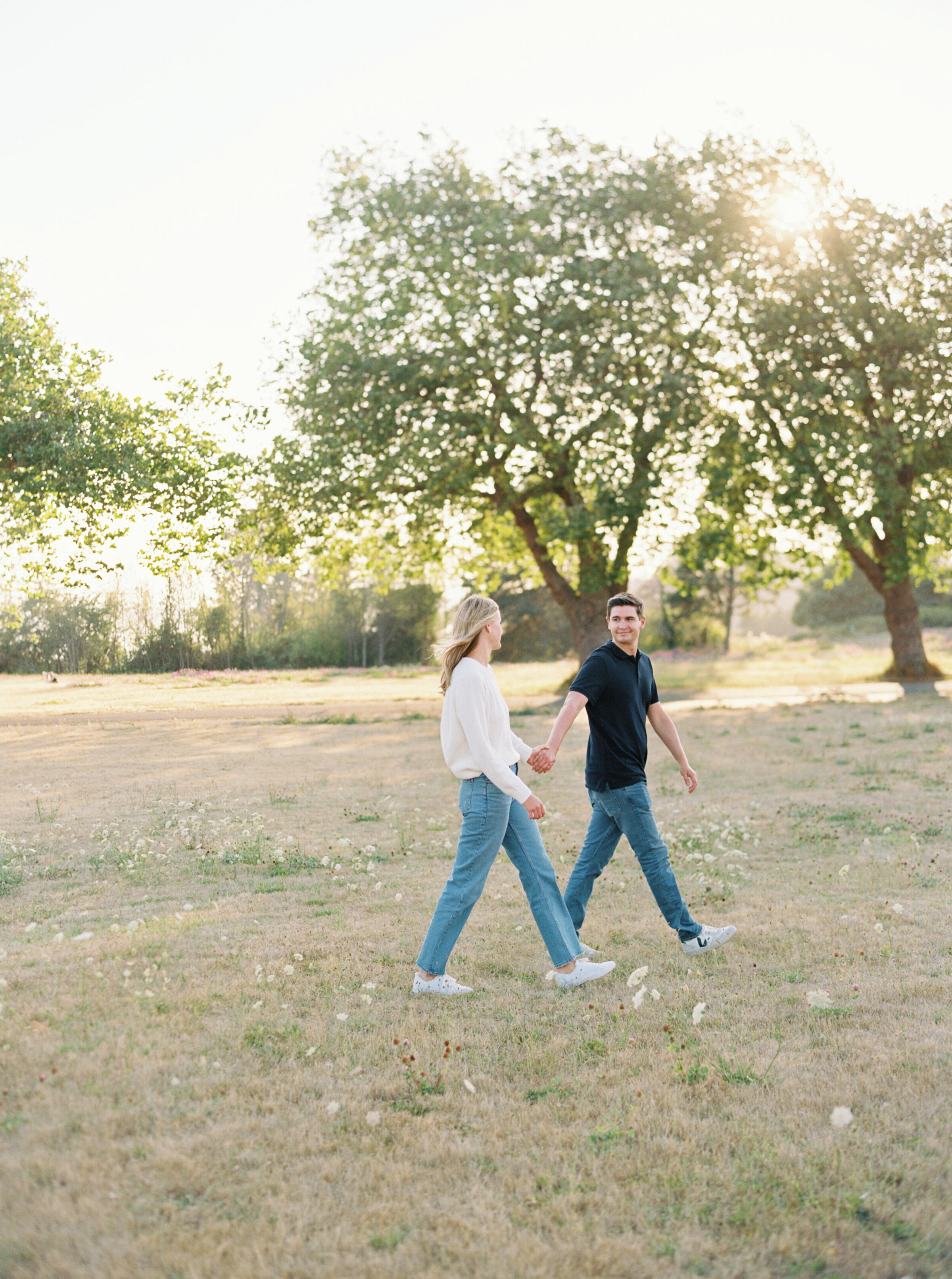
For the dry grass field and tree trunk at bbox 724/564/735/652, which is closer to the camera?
the dry grass field

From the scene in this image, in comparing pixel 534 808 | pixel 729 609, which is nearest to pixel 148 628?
pixel 534 808

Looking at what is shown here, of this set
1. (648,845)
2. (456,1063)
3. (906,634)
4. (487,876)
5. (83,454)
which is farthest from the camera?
(906,634)

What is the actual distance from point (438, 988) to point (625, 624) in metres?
2.38

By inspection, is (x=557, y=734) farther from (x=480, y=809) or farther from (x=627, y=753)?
(x=480, y=809)

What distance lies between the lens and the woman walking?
5340 mm

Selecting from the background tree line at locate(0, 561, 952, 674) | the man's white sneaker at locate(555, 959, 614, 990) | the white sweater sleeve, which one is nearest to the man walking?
the man's white sneaker at locate(555, 959, 614, 990)

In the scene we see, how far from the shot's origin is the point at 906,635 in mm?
28078

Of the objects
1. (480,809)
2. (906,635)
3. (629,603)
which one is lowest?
(480,809)

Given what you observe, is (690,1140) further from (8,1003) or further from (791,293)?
(791,293)

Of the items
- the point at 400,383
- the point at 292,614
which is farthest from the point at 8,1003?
the point at 292,614

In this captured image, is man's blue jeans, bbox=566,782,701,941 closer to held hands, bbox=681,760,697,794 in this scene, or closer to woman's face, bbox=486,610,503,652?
held hands, bbox=681,760,697,794

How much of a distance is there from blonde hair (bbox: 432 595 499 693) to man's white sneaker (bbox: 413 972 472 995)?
1.57 m

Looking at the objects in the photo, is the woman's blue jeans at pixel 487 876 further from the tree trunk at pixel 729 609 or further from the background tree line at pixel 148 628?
the tree trunk at pixel 729 609

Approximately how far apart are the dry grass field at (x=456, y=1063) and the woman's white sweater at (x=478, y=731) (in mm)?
1215
